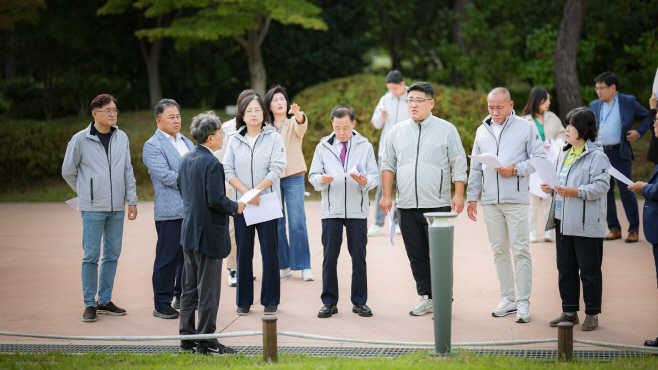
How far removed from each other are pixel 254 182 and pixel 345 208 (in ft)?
2.92

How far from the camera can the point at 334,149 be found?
6086mm

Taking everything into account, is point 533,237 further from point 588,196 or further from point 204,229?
point 204,229

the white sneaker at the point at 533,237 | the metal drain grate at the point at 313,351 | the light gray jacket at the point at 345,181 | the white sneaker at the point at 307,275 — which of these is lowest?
the metal drain grate at the point at 313,351

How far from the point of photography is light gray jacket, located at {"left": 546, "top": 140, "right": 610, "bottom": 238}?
5.18 meters

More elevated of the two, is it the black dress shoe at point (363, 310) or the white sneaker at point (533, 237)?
the white sneaker at point (533, 237)

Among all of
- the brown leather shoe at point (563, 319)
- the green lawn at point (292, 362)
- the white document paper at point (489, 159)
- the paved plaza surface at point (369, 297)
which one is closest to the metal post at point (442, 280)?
Result: the green lawn at point (292, 362)

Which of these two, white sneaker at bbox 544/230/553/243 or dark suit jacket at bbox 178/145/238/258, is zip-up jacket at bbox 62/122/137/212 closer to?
dark suit jacket at bbox 178/145/238/258

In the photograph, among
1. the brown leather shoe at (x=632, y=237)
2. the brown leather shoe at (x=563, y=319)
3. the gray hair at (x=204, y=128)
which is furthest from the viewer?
the brown leather shoe at (x=632, y=237)

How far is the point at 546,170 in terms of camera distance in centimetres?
523

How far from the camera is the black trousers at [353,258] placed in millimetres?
5875

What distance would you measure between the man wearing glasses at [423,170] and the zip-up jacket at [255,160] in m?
1.08

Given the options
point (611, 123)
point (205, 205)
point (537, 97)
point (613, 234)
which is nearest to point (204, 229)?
point (205, 205)

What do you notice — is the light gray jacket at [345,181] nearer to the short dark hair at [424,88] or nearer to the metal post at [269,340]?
the short dark hair at [424,88]

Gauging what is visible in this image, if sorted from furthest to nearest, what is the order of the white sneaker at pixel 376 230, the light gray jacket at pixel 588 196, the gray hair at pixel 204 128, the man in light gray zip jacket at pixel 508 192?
the white sneaker at pixel 376 230, the man in light gray zip jacket at pixel 508 192, the light gray jacket at pixel 588 196, the gray hair at pixel 204 128
